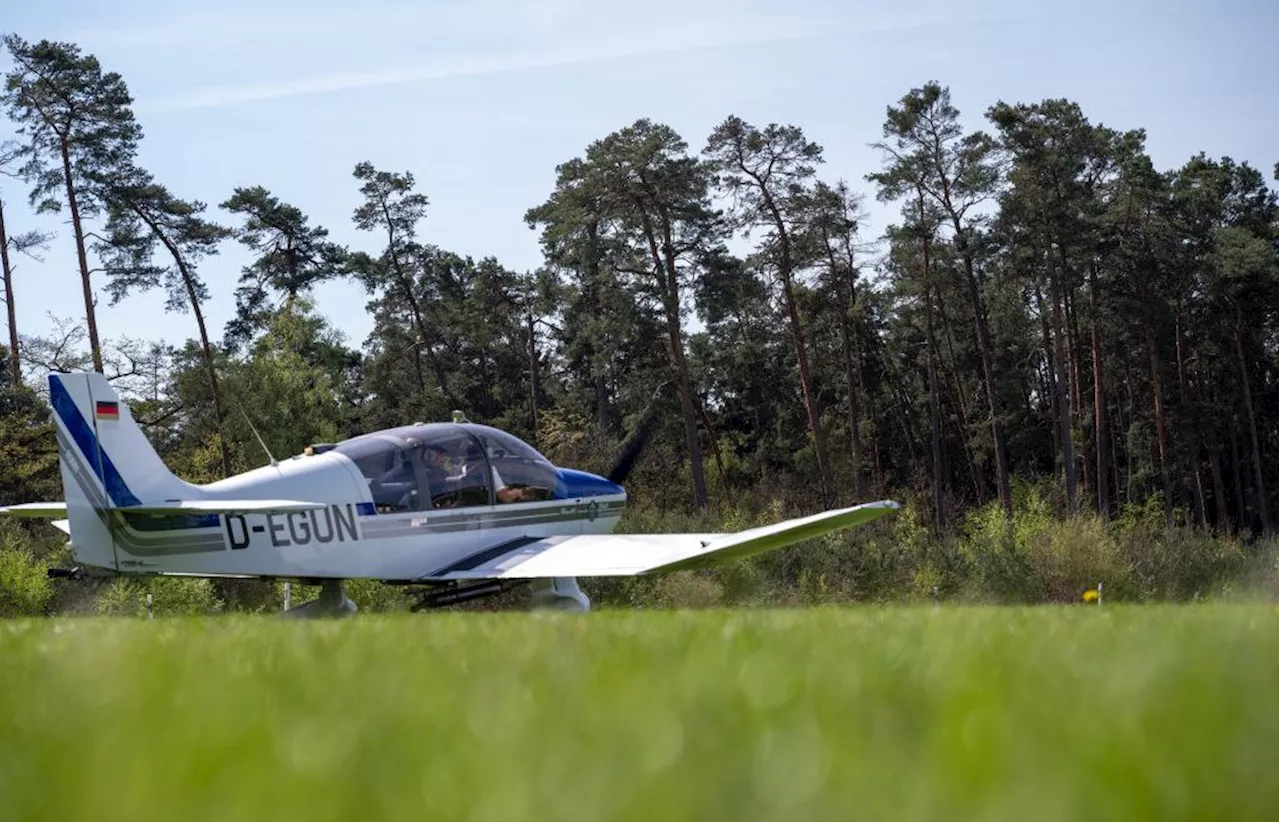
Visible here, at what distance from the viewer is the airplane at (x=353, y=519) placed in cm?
1366

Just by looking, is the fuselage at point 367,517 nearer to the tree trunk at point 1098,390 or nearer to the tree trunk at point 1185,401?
the tree trunk at point 1098,390

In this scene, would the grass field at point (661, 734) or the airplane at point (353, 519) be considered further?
the airplane at point (353, 519)

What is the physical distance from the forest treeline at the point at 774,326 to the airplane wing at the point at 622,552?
24.5 metres

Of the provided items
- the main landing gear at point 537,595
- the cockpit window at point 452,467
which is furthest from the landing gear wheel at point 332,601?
the cockpit window at point 452,467

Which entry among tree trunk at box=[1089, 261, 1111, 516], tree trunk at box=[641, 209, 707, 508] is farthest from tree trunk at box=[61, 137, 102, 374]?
tree trunk at box=[1089, 261, 1111, 516]

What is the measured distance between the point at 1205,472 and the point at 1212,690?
7418 centimetres

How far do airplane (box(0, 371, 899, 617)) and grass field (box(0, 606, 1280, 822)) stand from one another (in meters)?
10.5

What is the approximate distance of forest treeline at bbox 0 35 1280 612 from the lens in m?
46.0

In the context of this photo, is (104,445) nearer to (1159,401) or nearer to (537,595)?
(537,595)

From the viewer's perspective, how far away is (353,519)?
1456 cm

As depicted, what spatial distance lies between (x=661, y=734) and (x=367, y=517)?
13.7 m

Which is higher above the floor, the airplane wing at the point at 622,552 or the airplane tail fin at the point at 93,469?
the airplane tail fin at the point at 93,469

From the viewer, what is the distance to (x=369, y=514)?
1467cm

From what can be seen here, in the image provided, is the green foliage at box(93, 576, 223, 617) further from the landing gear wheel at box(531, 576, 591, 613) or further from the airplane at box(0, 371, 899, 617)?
the landing gear wheel at box(531, 576, 591, 613)
